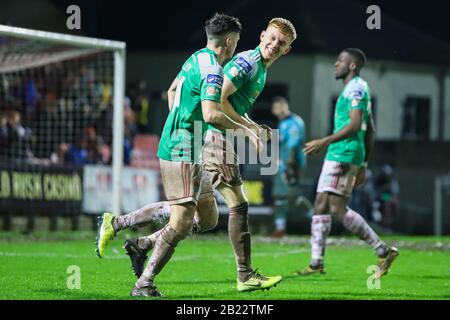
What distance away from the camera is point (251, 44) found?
33.0 m

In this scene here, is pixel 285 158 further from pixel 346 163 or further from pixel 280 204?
pixel 346 163

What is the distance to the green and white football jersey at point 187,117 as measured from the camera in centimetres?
831

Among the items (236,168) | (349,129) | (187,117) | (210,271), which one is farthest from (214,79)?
(210,271)

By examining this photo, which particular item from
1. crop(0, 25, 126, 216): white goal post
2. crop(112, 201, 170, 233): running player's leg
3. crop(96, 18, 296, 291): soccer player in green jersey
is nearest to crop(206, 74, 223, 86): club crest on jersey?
crop(96, 18, 296, 291): soccer player in green jersey

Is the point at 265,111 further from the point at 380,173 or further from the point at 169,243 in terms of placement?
the point at 169,243

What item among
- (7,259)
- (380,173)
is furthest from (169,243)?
(380,173)

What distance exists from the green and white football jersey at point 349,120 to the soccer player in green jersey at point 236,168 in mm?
2124

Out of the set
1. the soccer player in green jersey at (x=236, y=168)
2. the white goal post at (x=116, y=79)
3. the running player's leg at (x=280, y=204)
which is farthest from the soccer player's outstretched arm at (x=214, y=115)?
the running player's leg at (x=280, y=204)

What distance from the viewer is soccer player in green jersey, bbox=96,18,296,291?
351 inches

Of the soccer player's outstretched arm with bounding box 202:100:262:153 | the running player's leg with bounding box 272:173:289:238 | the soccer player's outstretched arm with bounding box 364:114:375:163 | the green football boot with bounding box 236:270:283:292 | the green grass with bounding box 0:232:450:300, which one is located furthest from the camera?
the running player's leg with bounding box 272:173:289:238

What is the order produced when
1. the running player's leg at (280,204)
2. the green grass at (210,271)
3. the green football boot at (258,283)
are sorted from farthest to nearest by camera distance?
the running player's leg at (280,204) → the green grass at (210,271) → the green football boot at (258,283)

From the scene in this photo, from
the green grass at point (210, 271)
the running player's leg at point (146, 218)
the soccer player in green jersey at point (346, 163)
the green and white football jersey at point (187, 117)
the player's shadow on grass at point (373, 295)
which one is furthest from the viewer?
the soccer player in green jersey at point (346, 163)

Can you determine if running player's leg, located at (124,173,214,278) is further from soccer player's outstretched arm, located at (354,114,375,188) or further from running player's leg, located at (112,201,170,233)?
soccer player's outstretched arm, located at (354,114,375,188)

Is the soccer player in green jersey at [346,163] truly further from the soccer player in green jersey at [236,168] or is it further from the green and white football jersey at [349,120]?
the soccer player in green jersey at [236,168]
